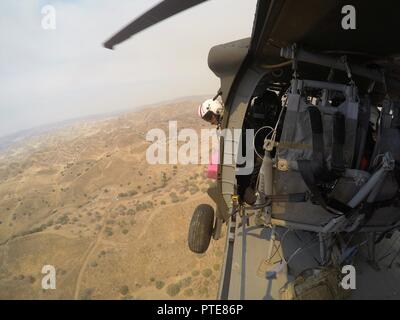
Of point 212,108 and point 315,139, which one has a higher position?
point 212,108

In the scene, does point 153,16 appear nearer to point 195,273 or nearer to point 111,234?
point 195,273

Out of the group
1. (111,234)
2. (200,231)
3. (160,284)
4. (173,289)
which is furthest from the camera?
(111,234)

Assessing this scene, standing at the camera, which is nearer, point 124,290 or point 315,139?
point 315,139

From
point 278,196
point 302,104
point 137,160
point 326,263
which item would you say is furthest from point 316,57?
point 137,160

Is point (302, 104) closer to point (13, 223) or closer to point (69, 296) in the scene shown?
point (69, 296)

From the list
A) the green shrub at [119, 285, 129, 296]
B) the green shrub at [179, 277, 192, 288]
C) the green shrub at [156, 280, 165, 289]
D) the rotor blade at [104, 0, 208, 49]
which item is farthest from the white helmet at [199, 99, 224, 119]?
the green shrub at [119, 285, 129, 296]

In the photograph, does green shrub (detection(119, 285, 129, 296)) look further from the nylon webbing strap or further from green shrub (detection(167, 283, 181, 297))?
→ the nylon webbing strap

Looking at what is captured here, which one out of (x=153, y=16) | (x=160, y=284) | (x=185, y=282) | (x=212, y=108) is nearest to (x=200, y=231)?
(x=212, y=108)
